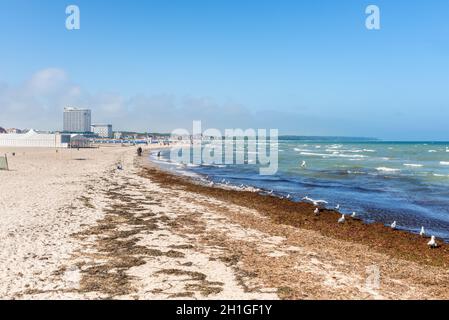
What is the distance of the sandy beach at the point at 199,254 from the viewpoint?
7.49 metres

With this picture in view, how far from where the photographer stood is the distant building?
92.8 meters

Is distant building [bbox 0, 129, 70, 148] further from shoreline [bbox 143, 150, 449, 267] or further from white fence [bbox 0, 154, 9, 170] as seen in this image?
shoreline [bbox 143, 150, 449, 267]

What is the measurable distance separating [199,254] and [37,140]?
10120cm

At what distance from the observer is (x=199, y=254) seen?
9875mm

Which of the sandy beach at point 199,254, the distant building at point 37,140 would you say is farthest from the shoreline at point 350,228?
the distant building at point 37,140

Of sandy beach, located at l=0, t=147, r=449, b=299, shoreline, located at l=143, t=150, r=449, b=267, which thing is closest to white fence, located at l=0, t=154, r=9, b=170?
sandy beach, located at l=0, t=147, r=449, b=299

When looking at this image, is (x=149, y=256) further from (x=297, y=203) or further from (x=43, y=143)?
(x=43, y=143)

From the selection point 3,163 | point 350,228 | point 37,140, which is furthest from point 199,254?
point 37,140

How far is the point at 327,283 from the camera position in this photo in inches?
314

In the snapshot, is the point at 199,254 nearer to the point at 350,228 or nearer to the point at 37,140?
the point at 350,228

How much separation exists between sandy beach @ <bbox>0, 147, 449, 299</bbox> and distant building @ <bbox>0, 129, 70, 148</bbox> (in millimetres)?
80816
